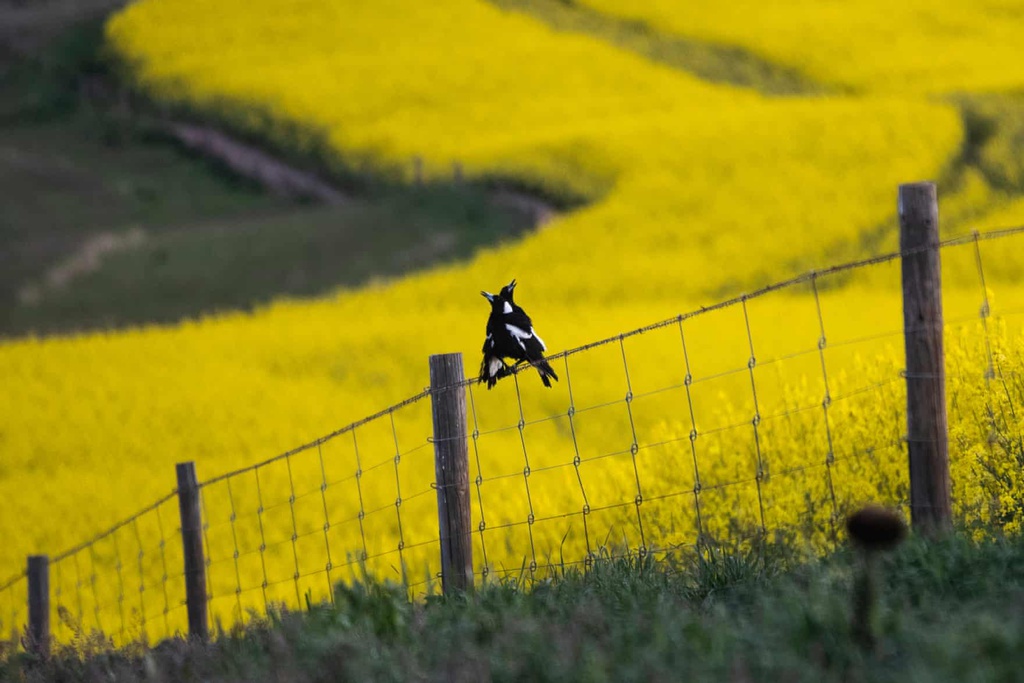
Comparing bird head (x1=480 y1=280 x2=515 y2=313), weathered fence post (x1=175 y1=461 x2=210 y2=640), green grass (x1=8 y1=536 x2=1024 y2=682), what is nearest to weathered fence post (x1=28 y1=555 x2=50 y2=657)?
weathered fence post (x1=175 y1=461 x2=210 y2=640)

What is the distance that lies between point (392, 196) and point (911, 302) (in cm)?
2308

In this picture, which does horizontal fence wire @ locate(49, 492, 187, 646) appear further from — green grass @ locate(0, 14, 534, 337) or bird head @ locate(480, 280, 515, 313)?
green grass @ locate(0, 14, 534, 337)

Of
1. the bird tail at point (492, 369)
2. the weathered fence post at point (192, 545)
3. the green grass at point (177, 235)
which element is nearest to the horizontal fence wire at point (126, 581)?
the weathered fence post at point (192, 545)

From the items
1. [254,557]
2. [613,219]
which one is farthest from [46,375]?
[613,219]

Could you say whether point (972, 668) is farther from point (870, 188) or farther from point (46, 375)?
point (870, 188)

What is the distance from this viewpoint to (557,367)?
14547 millimetres

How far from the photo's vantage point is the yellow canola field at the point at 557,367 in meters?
7.21

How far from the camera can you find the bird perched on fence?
5.71 m

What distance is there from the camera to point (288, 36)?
4147 centimetres

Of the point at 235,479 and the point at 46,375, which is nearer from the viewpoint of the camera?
the point at 235,479

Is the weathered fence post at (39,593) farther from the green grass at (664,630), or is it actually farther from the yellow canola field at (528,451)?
the green grass at (664,630)

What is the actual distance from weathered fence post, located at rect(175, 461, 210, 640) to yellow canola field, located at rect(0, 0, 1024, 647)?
217mm

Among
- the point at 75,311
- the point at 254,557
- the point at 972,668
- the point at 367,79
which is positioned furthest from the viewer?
the point at 367,79

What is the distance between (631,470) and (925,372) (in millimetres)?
3254
